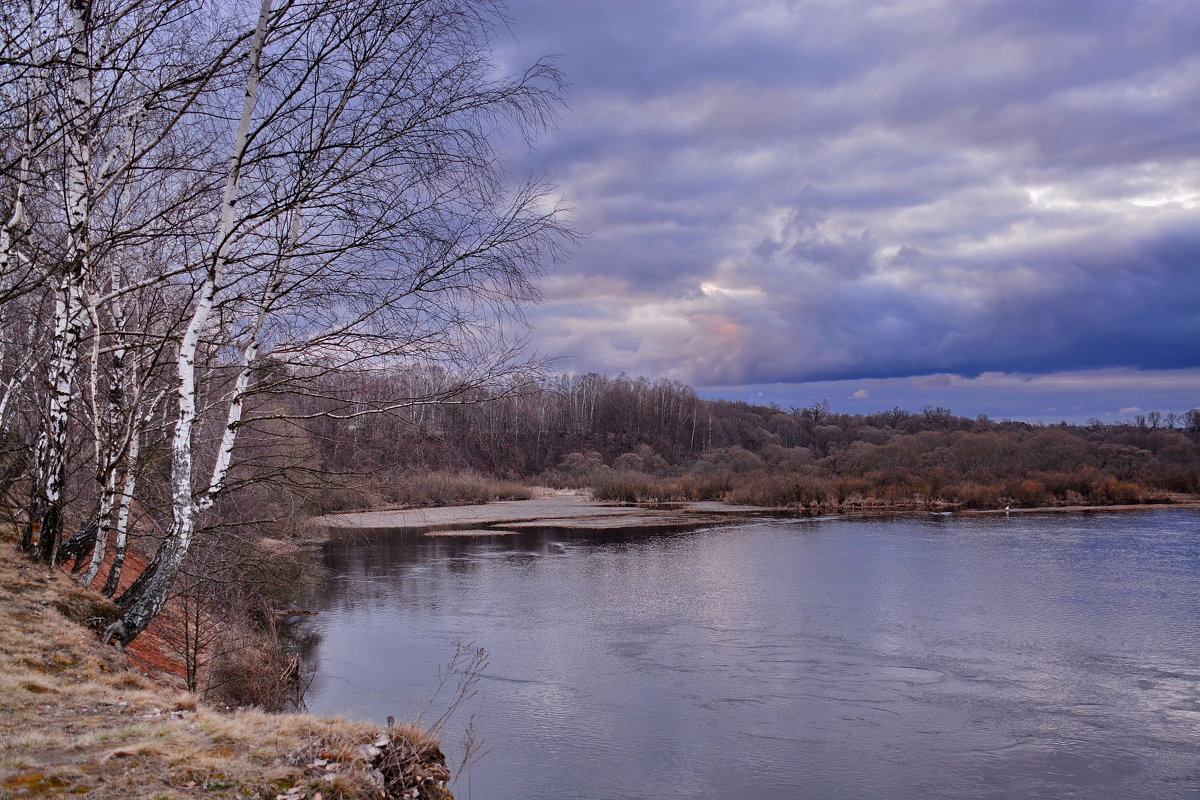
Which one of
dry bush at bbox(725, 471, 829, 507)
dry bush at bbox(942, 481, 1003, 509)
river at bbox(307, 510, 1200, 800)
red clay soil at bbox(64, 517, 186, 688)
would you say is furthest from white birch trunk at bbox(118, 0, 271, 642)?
dry bush at bbox(942, 481, 1003, 509)

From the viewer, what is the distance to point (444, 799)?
20.9 ft

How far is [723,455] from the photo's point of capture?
66.2m

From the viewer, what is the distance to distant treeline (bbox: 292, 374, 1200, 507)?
27.0ft

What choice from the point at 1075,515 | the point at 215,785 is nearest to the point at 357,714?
the point at 215,785

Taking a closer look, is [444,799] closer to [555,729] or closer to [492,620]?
[555,729]

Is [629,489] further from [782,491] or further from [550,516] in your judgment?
[550,516]

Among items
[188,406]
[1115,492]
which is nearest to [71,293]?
[188,406]

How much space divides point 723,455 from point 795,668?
52.3 m

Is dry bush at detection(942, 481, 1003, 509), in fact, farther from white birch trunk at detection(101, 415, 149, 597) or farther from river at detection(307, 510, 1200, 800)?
white birch trunk at detection(101, 415, 149, 597)

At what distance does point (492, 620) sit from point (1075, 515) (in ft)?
102

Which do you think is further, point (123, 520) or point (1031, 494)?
point (1031, 494)

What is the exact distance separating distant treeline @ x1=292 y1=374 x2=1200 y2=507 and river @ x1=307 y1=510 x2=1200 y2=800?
2101 millimetres

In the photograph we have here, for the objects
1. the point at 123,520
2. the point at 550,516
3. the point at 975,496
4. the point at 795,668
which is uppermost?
the point at 123,520

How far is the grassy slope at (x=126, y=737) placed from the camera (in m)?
4.90
